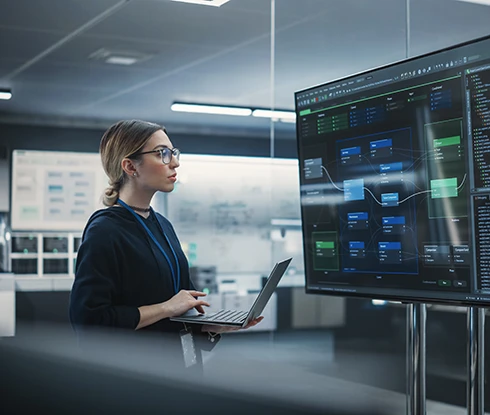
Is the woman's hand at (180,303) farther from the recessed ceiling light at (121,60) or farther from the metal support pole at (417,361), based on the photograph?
the recessed ceiling light at (121,60)

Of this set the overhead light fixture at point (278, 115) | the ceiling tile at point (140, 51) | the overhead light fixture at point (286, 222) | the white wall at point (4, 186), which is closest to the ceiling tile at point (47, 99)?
the ceiling tile at point (140, 51)

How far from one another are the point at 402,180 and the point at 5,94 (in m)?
2.80

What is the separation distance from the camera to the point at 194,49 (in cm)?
437

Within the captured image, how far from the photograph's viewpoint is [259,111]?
456cm

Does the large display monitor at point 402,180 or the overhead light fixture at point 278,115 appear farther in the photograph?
the overhead light fixture at point 278,115

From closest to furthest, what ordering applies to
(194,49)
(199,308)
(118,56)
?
(199,308), (118,56), (194,49)

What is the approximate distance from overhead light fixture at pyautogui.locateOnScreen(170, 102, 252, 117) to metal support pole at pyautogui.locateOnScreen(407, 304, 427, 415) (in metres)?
2.90

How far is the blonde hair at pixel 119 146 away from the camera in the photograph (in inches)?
65.6

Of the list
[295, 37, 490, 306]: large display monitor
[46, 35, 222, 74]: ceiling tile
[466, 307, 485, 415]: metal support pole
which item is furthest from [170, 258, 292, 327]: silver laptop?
[46, 35, 222, 74]: ceiling tile

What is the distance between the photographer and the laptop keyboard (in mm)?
1547

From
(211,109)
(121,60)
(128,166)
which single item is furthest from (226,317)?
(211,109)

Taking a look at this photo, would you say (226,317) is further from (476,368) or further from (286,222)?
(286,222)

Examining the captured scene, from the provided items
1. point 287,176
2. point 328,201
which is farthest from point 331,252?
point 287,176

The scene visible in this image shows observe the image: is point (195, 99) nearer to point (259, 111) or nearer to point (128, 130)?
point (259, 111)
